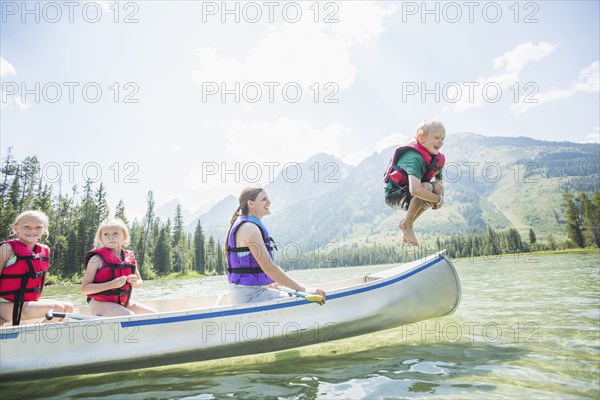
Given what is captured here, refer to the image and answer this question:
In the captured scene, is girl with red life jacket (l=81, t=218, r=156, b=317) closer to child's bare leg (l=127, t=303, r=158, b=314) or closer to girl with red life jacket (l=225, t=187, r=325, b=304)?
child's bare leg (l=127, t=303, r=158, b=314)

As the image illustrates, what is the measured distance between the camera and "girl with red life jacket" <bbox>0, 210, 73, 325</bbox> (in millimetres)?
5246

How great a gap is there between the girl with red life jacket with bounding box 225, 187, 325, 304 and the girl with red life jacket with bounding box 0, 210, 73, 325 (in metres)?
2.99

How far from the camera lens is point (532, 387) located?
12.4 ft

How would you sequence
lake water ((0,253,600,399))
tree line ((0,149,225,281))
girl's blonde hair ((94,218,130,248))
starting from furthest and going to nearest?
tree line ((0,149,225,281)) → girl's blonde hair ((94,218,130,248)) → lake water ((0,253,600,399))

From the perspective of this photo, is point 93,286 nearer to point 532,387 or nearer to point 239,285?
point 239,285

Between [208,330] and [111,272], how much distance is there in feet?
5.85

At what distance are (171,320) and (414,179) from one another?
13.5 ft

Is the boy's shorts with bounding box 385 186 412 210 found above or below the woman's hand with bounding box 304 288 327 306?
above

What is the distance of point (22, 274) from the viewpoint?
5.33m

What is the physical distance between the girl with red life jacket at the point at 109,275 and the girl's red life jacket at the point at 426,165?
4390mm

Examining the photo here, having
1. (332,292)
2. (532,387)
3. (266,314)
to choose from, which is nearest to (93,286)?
(266,314)

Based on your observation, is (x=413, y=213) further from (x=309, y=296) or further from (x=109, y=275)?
(x=109, y=275)

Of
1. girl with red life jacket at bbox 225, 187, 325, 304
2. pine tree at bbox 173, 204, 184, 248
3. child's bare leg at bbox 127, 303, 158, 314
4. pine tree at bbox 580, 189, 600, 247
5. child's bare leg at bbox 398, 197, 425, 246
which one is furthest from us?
pine tree at bbox 173, 204, 184, 248

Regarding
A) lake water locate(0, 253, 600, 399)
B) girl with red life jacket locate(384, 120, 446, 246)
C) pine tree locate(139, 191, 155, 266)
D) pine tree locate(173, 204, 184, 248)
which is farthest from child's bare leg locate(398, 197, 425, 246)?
pine tree locate(173, 204, 184, 248)
